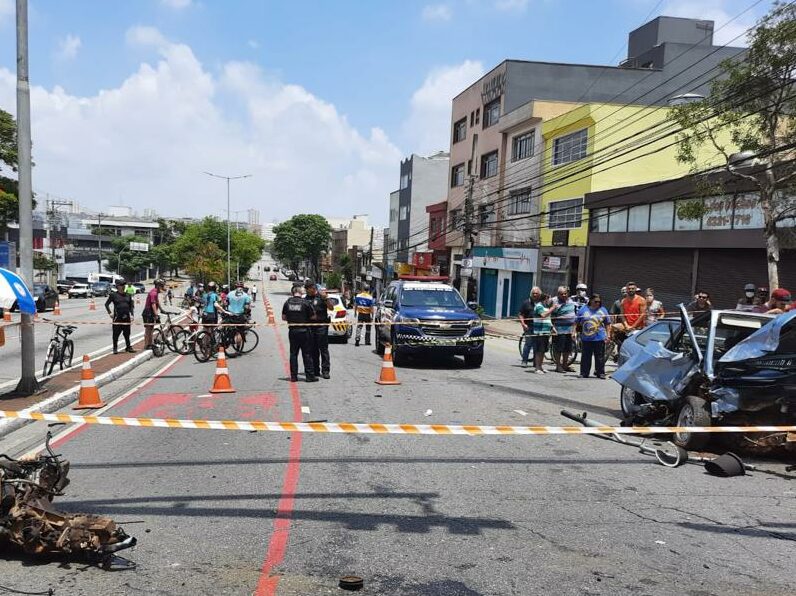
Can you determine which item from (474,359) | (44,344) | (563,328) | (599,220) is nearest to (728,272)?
(599,220)

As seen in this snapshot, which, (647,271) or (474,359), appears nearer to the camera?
(474,359)

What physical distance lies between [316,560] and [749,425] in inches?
190

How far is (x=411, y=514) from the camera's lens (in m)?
5.14

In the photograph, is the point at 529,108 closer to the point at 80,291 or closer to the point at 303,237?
the point at 80,291

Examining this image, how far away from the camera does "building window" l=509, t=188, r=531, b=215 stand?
1436 inches

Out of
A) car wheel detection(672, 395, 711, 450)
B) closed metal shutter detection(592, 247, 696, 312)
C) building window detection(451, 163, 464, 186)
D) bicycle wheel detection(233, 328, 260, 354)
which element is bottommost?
bicycle wheel detection(233, 328, 260, 354)

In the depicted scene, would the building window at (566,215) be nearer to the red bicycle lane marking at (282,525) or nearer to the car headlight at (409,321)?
the car headlight at (409,321)

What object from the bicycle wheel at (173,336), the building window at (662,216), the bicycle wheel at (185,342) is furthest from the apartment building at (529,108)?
the bicycle wheel at (173,336)

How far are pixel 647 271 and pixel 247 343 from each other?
15580 mm

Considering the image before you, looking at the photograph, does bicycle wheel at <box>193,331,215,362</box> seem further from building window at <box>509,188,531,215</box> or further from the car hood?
building window at <box>509,188,531,215</box>

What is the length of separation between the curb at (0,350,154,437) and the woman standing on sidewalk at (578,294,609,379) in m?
9.06

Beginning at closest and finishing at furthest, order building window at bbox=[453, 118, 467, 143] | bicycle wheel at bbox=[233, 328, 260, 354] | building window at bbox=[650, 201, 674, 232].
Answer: bicycle wheel at bbox=[233, 328, 260, 354]
building window at bbox=[650, 201, 674, 232]
building window at bbox=[453, 118, 467, 143]

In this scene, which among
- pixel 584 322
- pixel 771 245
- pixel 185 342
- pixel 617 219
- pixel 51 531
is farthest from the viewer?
pixel 617 219

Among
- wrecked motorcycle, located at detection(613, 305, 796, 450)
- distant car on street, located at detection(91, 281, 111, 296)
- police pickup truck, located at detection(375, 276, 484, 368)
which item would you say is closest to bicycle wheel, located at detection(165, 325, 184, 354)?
police pickup truck, located at detection(375, 276, 484, 368)
